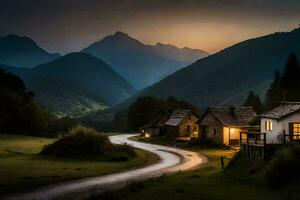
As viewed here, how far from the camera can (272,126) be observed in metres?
46.3

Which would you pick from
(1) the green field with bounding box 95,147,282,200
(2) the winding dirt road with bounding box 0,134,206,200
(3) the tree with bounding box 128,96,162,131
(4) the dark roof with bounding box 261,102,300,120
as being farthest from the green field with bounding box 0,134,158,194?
(3) the tree with bounding box 128,96,162,131

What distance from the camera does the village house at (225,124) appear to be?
80875mm

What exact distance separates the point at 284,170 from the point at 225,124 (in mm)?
50613

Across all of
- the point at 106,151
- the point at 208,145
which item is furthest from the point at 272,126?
the point at 208,145

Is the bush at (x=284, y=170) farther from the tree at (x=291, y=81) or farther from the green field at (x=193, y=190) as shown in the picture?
the tree at (x=291, y=81)

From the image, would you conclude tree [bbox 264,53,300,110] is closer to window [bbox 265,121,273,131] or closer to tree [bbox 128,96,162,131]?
tree [bbox 128,96,162,131]

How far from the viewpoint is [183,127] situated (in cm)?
10725

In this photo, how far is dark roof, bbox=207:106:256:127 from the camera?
81625 mm

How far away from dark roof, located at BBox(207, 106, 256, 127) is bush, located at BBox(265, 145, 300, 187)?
50.0 meters

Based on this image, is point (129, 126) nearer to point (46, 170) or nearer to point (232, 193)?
point (46, 170)

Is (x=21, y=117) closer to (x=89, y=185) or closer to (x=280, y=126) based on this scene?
(x=280, y=126)

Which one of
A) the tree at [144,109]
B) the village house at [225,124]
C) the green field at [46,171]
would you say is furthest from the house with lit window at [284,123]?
the tree at [144,109]

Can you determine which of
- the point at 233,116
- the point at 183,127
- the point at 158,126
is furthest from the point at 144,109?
the point at 233,116

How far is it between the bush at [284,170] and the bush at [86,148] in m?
28.4
